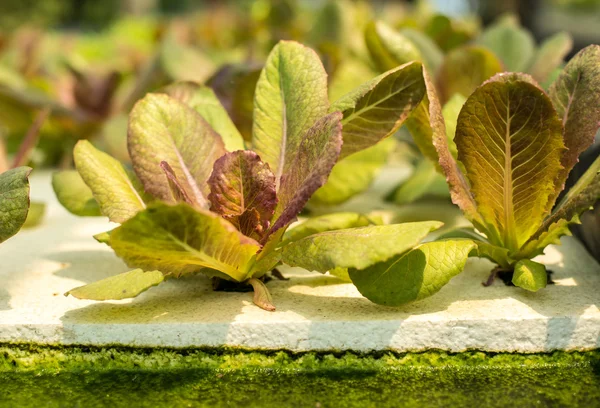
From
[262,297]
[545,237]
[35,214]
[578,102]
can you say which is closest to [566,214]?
[545,237]

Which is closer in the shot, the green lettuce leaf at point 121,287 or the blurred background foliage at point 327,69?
the green lettuce leaf at point 121,287

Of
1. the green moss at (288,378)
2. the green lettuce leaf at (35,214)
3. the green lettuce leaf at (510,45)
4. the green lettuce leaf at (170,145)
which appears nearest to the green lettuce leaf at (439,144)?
the green moss at (288,378)

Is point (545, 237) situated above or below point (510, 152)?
below

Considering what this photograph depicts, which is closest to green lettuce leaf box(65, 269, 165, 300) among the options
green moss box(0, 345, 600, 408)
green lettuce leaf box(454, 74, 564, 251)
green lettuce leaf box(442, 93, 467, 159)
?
green moss box(0, 345, 600, 408)

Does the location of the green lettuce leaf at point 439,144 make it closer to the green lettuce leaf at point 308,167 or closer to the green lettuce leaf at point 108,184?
the green lettuce leaf at point 308,167

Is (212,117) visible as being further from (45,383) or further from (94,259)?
(45,383)

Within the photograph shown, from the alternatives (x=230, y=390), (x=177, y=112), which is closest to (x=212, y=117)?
(x=177, y=112)

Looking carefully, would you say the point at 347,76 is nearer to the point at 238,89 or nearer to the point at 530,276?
the point at 238,89
